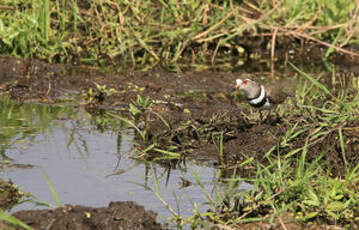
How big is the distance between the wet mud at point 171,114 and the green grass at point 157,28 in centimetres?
43

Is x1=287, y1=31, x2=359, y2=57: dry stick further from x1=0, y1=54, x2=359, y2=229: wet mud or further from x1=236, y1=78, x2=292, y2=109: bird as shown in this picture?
x1=236, y1=78, x2=292, y2=109: bird

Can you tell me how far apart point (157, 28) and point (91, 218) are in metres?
5.62

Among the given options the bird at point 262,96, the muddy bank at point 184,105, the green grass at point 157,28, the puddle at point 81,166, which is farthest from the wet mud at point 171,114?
the green grass at point 157,28

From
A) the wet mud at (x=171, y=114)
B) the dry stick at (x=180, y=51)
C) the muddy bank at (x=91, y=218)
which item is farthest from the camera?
the dry stick at (x=180, y=51)

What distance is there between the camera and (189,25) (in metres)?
10.1

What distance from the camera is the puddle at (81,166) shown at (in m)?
5.48

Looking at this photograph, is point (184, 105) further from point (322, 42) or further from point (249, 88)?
point (322, 42)

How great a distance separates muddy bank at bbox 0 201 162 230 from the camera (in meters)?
4.50

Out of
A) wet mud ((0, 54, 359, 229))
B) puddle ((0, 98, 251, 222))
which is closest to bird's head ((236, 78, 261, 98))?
wet mud ((0, 54, 359, 229))

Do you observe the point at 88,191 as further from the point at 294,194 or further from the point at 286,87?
the point at 286,87

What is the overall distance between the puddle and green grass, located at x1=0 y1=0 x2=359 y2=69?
176cm

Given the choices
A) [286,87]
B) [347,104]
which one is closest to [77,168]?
[347,104]

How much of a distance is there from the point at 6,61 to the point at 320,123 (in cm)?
419

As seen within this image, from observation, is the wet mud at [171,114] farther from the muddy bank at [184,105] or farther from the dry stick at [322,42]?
the dry stick at [322,42]
